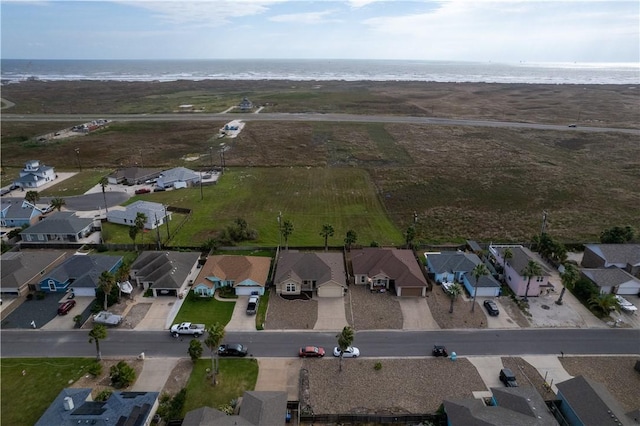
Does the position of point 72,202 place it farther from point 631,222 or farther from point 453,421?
point 631,222

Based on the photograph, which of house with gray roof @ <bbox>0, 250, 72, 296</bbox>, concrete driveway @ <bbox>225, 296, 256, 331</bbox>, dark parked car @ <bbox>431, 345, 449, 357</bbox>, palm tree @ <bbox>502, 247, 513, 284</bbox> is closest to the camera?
dark parked car @ <bbox>431, 345, 449, 357</bbox>

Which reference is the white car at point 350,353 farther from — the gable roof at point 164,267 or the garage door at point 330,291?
the gable roof at point 164,267

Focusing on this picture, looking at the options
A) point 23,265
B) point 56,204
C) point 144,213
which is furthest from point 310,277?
point 56,204

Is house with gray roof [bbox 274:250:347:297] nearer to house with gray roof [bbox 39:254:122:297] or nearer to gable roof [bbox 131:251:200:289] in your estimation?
gable roof [bbox 131:251:200:289]

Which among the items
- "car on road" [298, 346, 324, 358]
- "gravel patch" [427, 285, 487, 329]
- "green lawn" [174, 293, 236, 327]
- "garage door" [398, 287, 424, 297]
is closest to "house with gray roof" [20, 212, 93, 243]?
"green lawn" [174, 293, 236, 327]

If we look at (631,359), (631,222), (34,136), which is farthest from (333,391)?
(34,136)
